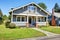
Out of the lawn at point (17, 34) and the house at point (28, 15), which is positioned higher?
the house at point (28, 15)

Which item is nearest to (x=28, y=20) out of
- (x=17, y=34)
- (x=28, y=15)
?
(x=28, y=15)

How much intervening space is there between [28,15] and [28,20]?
1682mm

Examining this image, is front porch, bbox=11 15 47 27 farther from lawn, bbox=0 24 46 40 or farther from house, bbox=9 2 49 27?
lawn, bbox=0 24 46 40

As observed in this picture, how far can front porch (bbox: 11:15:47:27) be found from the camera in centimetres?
3372

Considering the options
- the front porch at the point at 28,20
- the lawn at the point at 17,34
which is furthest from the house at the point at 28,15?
the lawn at the point at 17,34

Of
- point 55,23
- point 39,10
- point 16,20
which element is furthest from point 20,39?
point 55,23

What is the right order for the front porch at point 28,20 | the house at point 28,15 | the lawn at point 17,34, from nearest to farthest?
the lawn at point 17,34 < the front porch at point 28,20 < the house at point 28,15

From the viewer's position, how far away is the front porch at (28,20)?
33.7 meters

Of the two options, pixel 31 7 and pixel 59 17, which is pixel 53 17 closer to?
pixel 59 17

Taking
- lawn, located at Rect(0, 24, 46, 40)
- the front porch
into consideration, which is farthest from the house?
lawn, located at Rect(0, 24, 46, 40)

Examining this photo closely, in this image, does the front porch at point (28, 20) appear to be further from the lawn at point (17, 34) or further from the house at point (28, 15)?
the lawn at point (17, 34)

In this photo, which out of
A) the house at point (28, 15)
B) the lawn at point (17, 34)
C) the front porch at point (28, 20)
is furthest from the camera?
the house at point (28, 15)

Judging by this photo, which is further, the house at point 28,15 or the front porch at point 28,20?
the house at point 28,15

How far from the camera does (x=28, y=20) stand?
3625 cm
